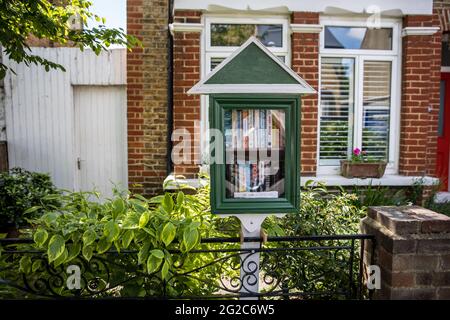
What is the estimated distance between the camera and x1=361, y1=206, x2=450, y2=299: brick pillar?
218cm

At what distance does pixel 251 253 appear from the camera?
2.30 meters

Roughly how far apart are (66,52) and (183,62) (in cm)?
201

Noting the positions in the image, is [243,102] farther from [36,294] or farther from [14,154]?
[14,154]

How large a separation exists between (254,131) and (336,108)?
320 cm

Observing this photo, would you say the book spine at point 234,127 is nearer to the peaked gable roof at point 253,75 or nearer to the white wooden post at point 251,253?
the peaked gable roof at point 253,75

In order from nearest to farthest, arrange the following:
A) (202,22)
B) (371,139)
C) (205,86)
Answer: (205,86) < (202,22) < (371,139)

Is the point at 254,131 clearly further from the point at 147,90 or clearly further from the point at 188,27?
the point at 147,90

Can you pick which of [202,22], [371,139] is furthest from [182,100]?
[371,139]

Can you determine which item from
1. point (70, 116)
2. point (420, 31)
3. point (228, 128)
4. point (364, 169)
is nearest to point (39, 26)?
point (228, 128)

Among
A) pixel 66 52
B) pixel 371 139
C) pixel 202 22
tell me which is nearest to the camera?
pixel 202 22

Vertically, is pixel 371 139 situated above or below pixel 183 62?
below

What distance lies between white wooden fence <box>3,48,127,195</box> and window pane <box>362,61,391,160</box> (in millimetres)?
3573

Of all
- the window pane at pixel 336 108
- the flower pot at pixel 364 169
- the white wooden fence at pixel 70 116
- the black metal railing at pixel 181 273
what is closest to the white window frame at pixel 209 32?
the window pane at pixel 336 108
